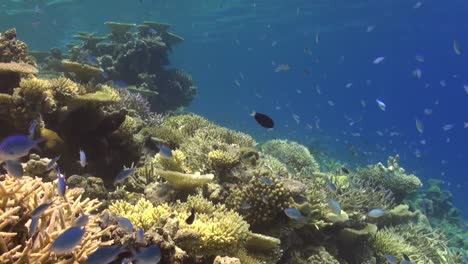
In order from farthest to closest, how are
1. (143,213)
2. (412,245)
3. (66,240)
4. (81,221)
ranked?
1. (412,245)
2. (143,213)
3. (81,221)
4. (66,240)

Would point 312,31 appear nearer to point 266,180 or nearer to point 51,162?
point 266,180

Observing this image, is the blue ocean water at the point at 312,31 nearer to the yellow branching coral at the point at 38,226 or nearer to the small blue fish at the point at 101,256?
the yellow branching coral at the point at 38,226

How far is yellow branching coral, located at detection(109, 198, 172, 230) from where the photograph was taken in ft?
16.8

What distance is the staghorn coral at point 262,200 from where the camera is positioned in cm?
652

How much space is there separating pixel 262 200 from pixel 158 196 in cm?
167

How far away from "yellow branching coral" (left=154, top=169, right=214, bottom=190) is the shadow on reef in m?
0.02

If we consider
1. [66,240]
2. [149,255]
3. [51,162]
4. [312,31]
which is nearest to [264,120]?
[51,162]

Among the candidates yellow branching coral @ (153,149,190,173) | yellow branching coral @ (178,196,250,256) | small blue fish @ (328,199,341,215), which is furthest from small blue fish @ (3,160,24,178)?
small blue fish @ (328,199,341,215)

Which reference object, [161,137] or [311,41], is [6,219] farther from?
[311,41]

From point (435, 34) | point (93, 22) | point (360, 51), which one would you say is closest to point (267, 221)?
point (93, 22)

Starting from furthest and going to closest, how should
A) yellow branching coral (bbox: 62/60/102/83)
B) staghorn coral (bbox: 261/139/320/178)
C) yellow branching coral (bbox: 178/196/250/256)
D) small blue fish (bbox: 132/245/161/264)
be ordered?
staghorn coral (bbox: 261/139/320/178) < yellow branching coral (bbox: 62/60/102/83) < yellow branching coral (bbox: 178/196/250/256) < small blue fish (bbox: 132/245/161/264)

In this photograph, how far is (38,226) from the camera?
3.96 meters

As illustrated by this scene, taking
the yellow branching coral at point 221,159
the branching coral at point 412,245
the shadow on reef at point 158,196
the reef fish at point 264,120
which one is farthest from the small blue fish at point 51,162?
the branching coral at point 412,245

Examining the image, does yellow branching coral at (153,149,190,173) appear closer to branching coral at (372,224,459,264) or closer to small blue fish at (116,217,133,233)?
small blue fish at (116,217,133,233)
